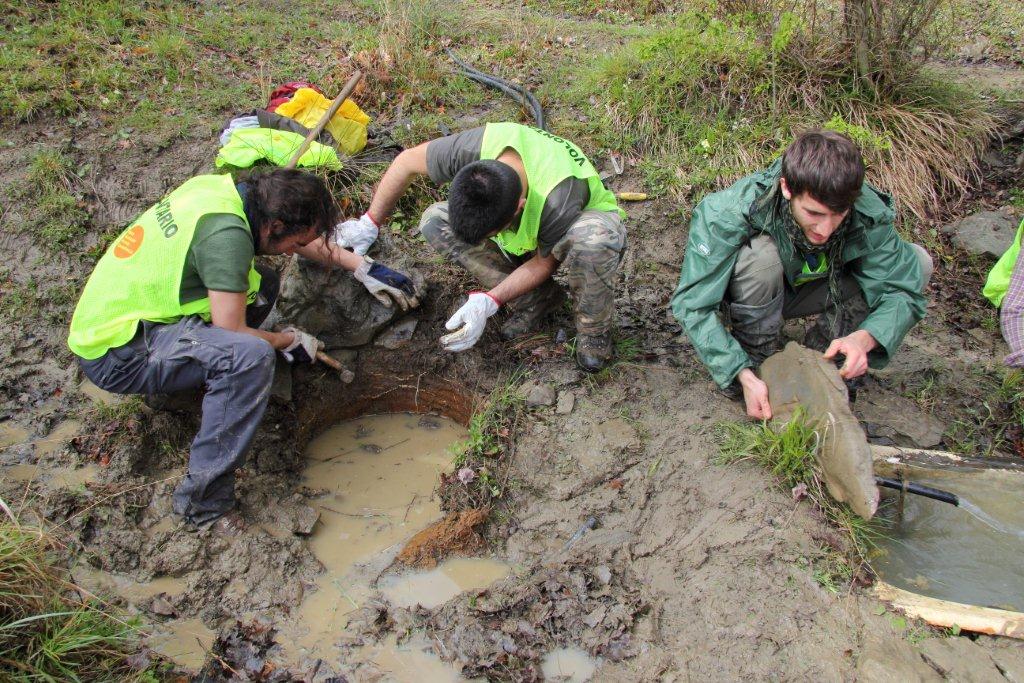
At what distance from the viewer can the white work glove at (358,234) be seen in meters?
3.69

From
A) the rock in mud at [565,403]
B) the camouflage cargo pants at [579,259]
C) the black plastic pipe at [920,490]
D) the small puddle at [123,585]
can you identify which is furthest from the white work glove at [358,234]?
the black plastic pipe at [920,490]

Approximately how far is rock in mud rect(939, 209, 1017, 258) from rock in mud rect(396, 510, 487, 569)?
3636 mm

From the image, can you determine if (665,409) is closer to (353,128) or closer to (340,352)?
(340,352)

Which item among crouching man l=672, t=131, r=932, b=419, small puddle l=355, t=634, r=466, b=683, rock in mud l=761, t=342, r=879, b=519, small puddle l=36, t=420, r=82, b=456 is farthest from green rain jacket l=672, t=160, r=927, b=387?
small puddle l=36, t=420, r=82, b=456

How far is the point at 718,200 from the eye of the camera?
3.04 meters

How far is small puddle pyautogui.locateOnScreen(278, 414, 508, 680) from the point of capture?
106 inches

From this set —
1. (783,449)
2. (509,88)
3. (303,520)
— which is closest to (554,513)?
(783,449)

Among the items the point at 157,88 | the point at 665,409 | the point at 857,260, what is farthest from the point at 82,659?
the point at 157,88

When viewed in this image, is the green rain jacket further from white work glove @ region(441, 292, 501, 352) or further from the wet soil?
white work glove @ region(441, 292, 501, 352)

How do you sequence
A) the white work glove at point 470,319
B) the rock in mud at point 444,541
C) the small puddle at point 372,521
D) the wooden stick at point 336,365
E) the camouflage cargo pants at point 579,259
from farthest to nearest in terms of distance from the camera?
the wooden stick at point 336,365, the white work glove at point 470,319, the camouflage cargo pants at point 579,259, the rock in mud at point 444,541, the small puddle at point 372,521

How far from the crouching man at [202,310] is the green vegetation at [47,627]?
62 cm

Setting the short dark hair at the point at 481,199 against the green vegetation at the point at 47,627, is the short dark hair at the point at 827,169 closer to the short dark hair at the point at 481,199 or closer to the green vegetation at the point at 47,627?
the short dark hair at the point at 481,199

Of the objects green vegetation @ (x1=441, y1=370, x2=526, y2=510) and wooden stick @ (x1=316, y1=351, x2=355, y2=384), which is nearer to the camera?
green vegetation @ (x1=441, y1=370, x2=526, y2=510)

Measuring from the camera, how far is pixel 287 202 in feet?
9.17
